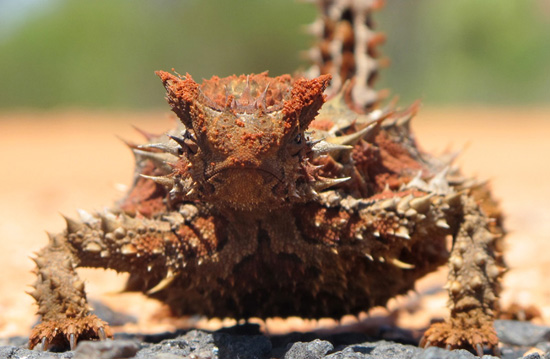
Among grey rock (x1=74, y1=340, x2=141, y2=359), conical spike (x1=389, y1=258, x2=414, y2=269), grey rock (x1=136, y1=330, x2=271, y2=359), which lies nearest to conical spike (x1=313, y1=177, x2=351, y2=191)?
conical spike (x1=389, y1=258, x2=414, y2=269)

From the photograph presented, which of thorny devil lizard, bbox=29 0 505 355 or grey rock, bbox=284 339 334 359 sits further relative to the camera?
grey rock, bbox=284 339 334 359

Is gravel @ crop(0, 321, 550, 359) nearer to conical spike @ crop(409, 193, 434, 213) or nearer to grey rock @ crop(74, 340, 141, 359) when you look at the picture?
grey rock @ crop(74, 340, 141, 359)

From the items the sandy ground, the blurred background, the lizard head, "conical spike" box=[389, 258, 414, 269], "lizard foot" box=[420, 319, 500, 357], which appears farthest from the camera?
the blurred background

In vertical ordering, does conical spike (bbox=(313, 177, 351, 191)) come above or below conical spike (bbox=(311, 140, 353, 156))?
below

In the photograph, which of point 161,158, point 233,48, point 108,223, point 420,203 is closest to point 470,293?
point 420,203

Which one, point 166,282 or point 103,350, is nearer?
point 103,350

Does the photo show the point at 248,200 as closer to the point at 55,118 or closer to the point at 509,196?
the point at 509,196

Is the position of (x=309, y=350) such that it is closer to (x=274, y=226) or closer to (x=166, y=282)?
(x=274, y=226)
